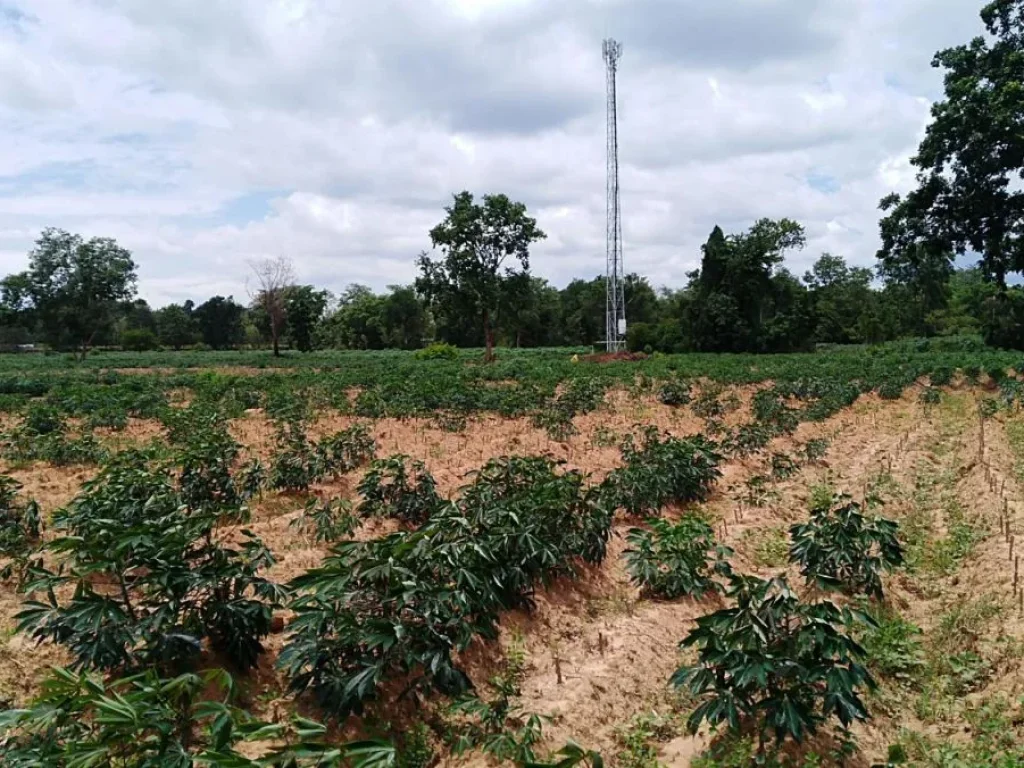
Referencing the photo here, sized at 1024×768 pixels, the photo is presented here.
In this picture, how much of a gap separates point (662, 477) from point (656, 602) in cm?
198

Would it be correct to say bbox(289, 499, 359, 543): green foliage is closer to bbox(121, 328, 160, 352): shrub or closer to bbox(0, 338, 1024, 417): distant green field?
bbox(0, 338, 1024, 417): distant green field

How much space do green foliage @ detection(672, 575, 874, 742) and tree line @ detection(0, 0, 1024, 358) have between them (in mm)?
19596

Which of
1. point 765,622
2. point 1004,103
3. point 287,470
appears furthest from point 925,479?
point 1004,103

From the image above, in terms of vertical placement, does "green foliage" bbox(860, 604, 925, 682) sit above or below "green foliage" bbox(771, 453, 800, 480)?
below

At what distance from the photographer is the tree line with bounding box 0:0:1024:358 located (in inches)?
790

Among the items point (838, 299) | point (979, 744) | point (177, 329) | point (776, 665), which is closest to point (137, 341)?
point (177, 329)

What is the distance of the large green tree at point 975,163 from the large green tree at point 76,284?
45970mm

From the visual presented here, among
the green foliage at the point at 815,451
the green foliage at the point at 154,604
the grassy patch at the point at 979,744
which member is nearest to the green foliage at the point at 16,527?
the green foliage at the point at 154,604

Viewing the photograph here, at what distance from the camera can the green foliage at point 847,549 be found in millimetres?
4988

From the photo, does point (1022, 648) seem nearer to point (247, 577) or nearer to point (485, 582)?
point (485, 582)

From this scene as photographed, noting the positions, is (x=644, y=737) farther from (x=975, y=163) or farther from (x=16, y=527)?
(x=975, y=163)

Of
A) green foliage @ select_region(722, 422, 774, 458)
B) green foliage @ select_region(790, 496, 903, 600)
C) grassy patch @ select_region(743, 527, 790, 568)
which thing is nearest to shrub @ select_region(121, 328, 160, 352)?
green foliage @ select_region(722, 422, 774, 458)

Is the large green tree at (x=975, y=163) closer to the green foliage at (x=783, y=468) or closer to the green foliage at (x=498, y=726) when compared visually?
the green foliage at (x=783, y=468)

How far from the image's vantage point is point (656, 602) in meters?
5.19
